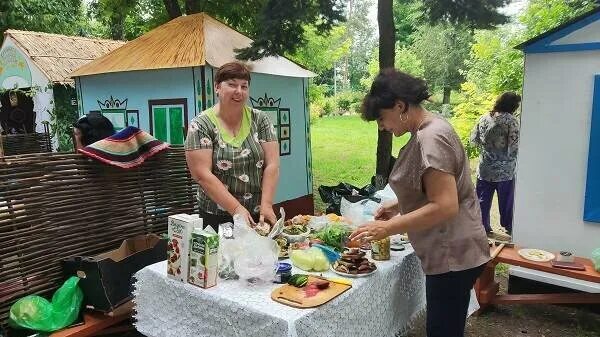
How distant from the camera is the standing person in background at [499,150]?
5.30 metres

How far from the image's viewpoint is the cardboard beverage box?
270 centimetres

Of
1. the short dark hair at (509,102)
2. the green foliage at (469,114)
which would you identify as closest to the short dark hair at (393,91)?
the short dark hair at (509,102)

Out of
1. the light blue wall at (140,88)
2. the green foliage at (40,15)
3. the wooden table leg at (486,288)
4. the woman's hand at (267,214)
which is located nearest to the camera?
the woman's hand at (267,214)

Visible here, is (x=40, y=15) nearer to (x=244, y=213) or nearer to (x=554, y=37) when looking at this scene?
(x=244, y=213)

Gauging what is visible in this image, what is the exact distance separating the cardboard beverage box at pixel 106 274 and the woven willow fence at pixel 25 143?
24.9 feet

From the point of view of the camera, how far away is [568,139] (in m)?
3.52

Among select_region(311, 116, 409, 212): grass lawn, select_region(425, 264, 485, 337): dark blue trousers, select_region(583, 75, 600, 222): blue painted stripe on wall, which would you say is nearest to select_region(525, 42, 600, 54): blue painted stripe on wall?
select_region(583, 75, 600, 222): blue painted stripe on wall

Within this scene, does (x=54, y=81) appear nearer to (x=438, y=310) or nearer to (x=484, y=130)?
(x=484, y=130)

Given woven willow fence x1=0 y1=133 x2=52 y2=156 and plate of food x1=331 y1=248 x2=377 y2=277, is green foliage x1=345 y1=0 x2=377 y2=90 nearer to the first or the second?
woven willow fence x1=0 y1=133 x2=52 y2=156

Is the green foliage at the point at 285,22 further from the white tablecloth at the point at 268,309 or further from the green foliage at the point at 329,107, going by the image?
the green foliage at the point at 329,107

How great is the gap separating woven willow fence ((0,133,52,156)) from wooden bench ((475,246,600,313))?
29.9 ft

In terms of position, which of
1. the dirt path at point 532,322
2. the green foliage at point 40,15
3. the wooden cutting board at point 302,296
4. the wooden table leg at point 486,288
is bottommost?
the dirt path at point 532,322

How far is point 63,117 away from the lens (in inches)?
376

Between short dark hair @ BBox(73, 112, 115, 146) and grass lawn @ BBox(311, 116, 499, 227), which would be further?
grass lawn @ BBox(311, 116, 499, 227)
